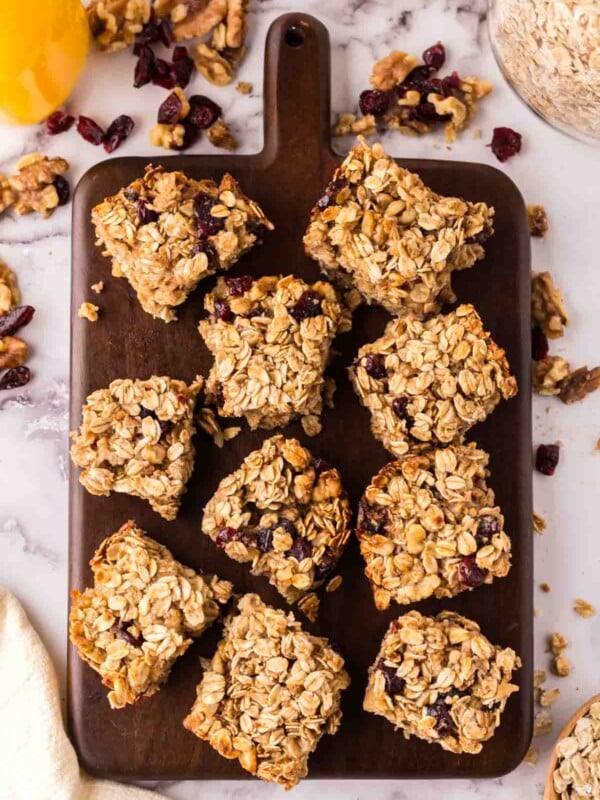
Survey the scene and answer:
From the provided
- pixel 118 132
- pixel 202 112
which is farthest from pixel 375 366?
pixel 118 132

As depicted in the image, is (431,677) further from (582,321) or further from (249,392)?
(582,321)

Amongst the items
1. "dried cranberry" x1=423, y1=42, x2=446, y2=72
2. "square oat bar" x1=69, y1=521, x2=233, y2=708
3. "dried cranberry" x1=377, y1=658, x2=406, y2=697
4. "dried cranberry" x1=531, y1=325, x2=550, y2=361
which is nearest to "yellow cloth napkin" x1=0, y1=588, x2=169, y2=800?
"square oat bar" x1=69, y1=521, x2=233, y2=708

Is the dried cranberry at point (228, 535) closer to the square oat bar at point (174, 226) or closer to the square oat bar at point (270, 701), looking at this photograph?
the square oat bar at point (270, 701)

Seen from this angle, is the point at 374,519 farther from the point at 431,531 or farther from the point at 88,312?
the point at 88,312

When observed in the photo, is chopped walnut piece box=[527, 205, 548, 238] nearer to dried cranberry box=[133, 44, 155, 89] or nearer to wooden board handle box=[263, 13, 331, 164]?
wooden board handle box=[263, 13, 331, 164]

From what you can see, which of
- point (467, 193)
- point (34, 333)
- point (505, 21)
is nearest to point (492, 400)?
point (467, 193)
